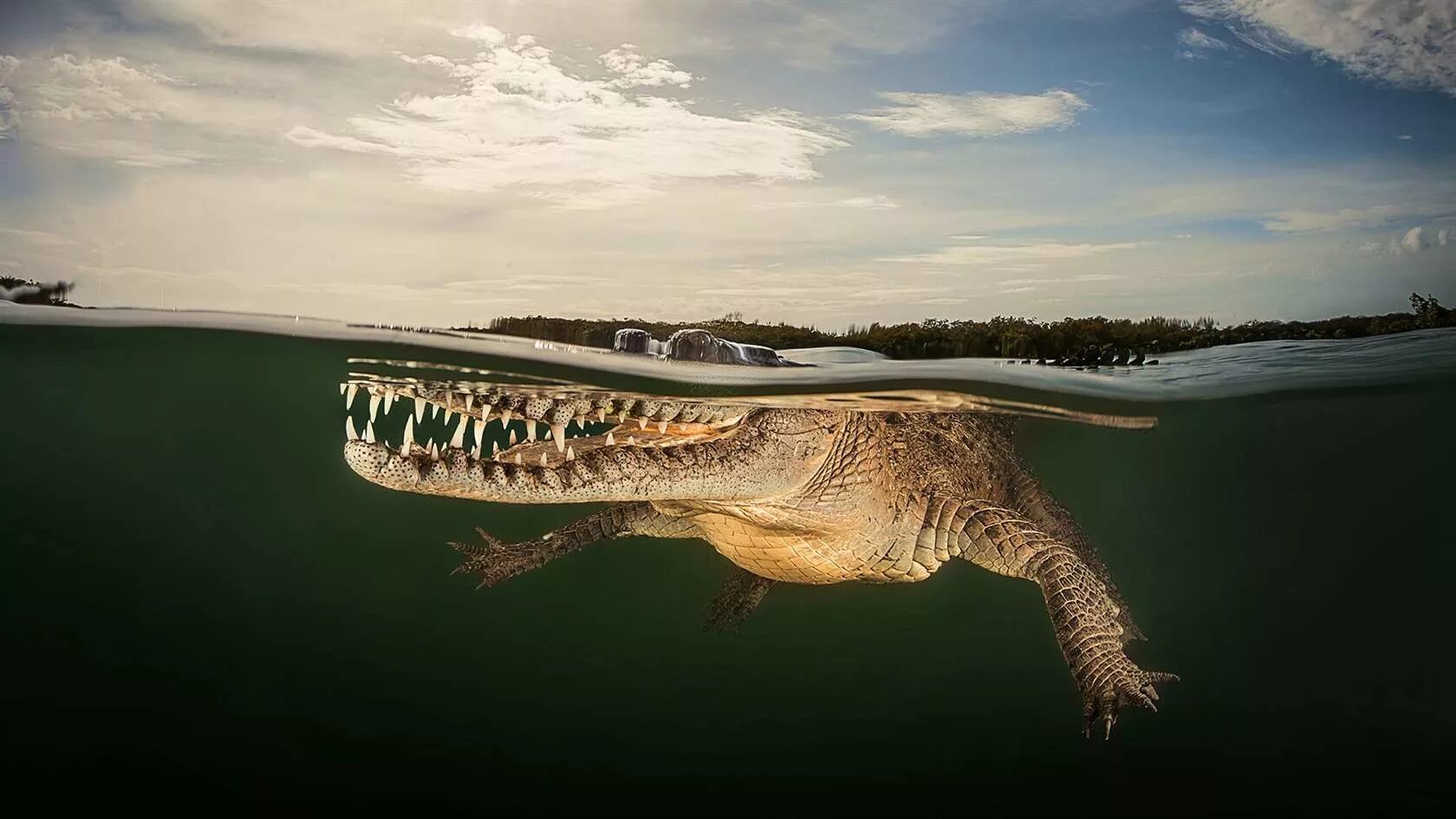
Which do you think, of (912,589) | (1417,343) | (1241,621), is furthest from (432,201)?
(1241,621)

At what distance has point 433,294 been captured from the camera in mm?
9258

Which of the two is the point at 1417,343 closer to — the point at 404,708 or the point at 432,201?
the point at 432,201

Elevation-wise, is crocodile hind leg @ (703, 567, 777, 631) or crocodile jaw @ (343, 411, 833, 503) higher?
crocodile jaw @ (343, 411, 833, 503)

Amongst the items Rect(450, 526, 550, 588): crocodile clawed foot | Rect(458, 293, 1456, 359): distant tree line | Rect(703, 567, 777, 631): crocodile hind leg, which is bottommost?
Rect(703, 567, 777, 631): crocodile hind leg

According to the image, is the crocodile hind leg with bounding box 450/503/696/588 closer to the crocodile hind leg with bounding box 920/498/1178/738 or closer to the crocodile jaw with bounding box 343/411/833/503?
the crocodile jaw with bounding box 343/411/833/503

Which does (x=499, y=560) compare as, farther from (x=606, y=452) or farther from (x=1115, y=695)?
(x=1115, y=695)

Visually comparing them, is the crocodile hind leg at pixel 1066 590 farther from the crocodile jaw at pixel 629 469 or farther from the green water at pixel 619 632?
the green water at pixel 619 632

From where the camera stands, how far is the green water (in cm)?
1324

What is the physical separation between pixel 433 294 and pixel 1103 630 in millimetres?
7268

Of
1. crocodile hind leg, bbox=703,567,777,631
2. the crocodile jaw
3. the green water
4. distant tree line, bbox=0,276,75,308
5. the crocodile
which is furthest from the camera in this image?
the green water

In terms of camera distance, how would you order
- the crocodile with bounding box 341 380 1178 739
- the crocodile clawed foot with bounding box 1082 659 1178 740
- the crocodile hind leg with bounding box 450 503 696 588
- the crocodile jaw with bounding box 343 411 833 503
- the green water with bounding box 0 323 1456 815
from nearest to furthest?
1. the crocodile jaw with bounding box 343 411 833 503
2. the crocodile with bounding box 341 380 1178 739
3. the crocodile clawed foot with bounding box 1082 659 1178 740
4. the crocodile hind leg with bounding box 450 503 696 588
5. the green water with bounding box 0 323 1456 815

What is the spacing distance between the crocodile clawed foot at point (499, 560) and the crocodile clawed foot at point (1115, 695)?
4.05m

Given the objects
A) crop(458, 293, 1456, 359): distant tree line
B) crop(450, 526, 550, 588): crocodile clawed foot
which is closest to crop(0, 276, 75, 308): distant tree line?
crop(458, 293, 1456, 359): distant tree line

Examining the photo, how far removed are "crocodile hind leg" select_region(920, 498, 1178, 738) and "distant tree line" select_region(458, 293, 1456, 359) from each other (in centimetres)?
204
